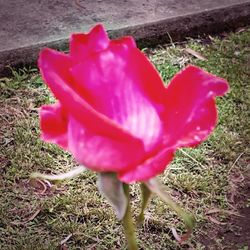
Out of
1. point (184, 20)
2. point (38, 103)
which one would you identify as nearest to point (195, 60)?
point (184, 20)

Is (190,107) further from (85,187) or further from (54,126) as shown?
(85,187)

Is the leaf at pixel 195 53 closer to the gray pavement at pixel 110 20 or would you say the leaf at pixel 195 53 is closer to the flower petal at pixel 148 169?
the gray pavement at pixel 110 20

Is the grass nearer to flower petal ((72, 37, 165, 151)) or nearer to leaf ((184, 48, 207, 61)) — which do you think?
leaf ((184, 48, 207, 61))

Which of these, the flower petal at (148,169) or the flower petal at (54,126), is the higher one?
the flower petal at (148,169)

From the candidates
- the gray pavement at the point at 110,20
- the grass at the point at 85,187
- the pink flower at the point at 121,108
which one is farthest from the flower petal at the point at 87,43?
the gray pavement at the point at 110,20

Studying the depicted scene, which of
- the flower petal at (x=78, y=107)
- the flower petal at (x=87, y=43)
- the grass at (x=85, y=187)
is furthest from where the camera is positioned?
the grass at (x=85, y=187)

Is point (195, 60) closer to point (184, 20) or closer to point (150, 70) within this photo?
point (184, 20)

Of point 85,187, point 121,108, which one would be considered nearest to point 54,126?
point 121,108

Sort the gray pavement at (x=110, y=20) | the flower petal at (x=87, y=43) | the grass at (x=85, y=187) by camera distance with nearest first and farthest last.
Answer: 1. the flower petal at (x=87, y=43)
2. the grass at (x=85, y=187)
3. the gray pavement at (x=110, y=20)
